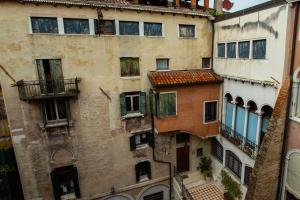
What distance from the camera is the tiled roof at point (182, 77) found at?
14.9 m

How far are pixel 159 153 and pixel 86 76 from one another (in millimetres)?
8727

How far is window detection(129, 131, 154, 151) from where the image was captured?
55.0ft

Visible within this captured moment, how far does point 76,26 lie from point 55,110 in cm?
590

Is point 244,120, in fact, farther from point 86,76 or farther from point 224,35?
point 86,76


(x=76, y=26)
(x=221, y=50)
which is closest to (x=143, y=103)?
(x=76, y=26)

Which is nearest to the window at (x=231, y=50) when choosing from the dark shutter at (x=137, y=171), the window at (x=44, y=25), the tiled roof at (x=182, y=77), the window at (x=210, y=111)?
the tiled roof at (x=182, y=77)

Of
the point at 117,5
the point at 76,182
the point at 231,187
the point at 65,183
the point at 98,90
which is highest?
the point at 117,5

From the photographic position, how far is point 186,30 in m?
16.4

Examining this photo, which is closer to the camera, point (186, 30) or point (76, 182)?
point (76, 182)

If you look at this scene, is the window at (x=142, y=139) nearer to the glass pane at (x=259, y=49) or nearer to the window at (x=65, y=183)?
the window at (x=65, y=183)

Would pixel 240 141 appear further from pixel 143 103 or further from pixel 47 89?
pixel 47 89

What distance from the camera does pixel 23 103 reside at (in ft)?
44.0

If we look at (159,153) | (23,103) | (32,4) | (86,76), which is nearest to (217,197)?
(159,153)

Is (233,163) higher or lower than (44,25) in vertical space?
lower
